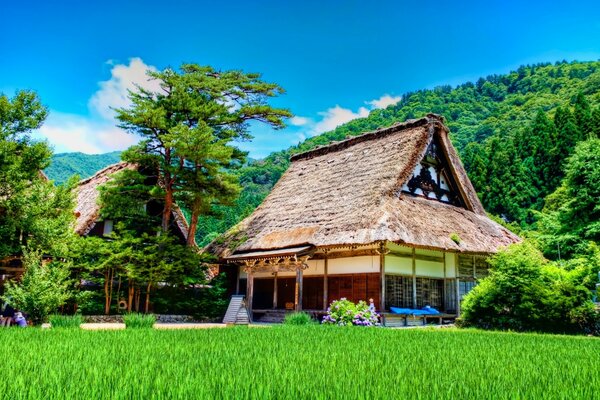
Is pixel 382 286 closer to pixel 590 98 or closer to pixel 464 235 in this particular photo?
pixel 464 235

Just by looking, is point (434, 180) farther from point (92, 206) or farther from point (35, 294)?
point (35, 294)

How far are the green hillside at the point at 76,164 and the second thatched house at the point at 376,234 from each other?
4137 cm

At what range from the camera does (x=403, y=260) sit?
1455 cm

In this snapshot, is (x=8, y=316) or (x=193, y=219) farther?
(x=193, y=219)

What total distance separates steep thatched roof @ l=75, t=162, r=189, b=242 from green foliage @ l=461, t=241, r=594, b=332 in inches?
447

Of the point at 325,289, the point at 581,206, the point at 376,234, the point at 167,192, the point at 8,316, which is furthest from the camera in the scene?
the point at 167,192

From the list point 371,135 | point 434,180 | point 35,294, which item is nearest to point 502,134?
point 371,135

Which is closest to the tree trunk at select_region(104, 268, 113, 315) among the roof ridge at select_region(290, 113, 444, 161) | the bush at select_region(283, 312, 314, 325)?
the bush at select_region(283, 312, 314, 325)

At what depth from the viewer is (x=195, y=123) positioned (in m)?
17.6

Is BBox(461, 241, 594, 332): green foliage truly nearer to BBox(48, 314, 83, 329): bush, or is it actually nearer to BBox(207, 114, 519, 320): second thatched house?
BBox(207, 114, 519, 320): second thatched house

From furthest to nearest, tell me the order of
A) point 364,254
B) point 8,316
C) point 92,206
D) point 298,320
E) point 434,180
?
1. point 434,180
2. point 92,206
3. point 364,254
4. point 8,316
5. point 298,320

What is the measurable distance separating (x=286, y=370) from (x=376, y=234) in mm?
9224

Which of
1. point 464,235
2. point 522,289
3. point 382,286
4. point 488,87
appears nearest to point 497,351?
point 522,289

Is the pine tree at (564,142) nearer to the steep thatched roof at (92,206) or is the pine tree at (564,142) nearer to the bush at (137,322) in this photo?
the steep thatched roof at (92,206)
